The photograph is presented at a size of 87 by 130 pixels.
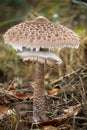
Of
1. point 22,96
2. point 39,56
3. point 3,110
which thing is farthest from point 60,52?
point 39,56

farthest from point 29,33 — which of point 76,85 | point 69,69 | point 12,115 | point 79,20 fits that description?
point 79,20

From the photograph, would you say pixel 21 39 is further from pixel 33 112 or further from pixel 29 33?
pixel 33 112

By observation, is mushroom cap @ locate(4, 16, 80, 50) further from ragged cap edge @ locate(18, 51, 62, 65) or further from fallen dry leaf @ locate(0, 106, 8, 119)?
fallen dry leaf @ locate(0, 106, 8, 119)

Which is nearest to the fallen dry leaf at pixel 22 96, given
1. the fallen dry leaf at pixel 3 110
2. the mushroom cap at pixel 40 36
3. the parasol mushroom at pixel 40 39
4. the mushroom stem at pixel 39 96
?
the fallen dry leaf at pixel 3 110

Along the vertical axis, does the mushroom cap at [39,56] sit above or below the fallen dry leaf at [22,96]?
above

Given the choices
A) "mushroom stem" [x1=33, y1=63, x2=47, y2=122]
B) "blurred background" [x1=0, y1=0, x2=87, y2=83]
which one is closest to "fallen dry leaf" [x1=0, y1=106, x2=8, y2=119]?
"mushroom stem" [x1=33, y1=63, x2=47, y2=122]

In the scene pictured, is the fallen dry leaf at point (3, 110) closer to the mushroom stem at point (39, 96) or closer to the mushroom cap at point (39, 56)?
the mushroom stem at point (39, 96)

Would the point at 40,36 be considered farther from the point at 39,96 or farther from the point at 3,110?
the point at 3,110
